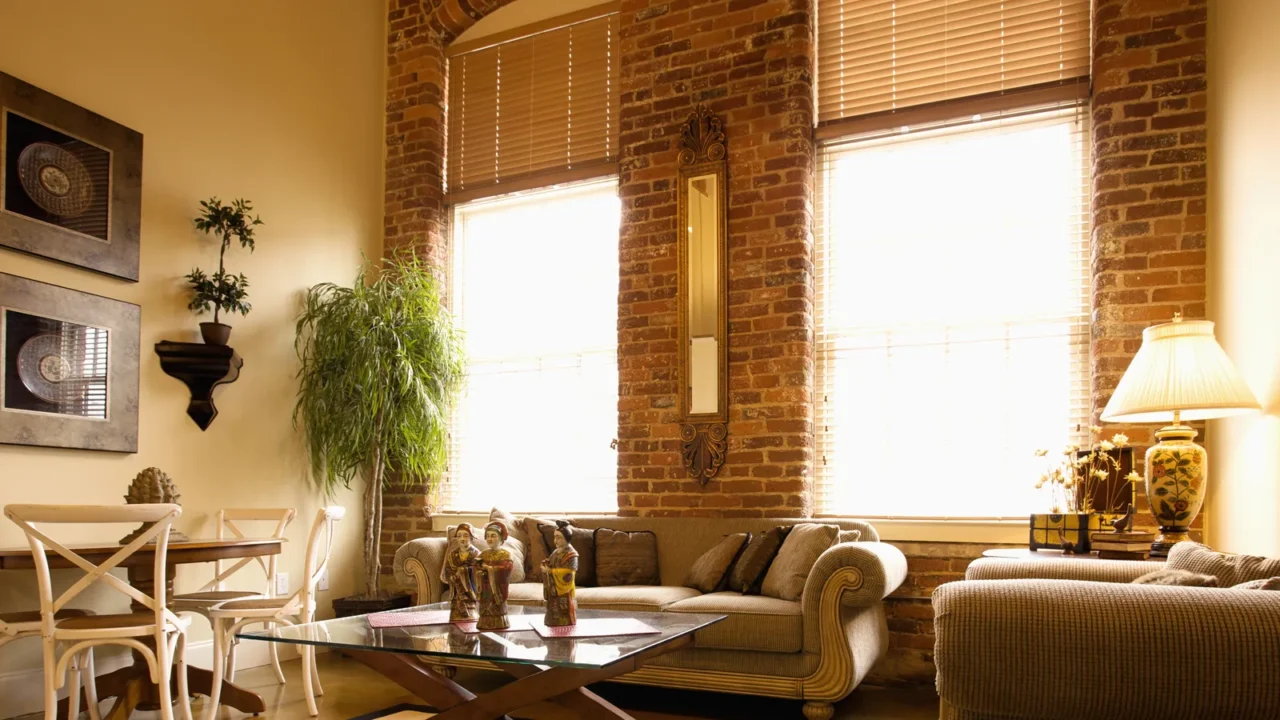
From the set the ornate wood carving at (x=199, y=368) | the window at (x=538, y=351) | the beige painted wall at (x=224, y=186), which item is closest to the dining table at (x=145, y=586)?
the beige painted wall at (x=224, y=186)

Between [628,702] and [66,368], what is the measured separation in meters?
3.05

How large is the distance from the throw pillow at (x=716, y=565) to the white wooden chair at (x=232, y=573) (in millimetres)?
2095

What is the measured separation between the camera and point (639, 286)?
564 cm

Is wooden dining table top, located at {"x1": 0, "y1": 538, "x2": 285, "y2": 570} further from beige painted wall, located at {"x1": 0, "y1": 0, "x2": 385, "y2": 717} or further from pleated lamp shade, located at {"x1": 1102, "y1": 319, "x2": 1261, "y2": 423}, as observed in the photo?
pleated lamp shade, located at {"x1": 1102, "y1": 319, "x2": 1261, "y2": 423}

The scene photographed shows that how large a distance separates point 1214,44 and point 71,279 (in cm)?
536

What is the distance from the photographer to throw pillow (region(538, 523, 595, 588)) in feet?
16.3

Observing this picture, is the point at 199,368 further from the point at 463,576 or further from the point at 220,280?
the point at 463,576

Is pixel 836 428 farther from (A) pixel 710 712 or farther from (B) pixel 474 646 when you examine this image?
(B) pixel 474 646

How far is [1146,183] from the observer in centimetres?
445

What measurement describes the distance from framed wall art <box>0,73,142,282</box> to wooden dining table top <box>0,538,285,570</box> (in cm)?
141

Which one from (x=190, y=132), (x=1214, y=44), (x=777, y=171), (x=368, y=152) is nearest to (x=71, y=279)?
(x=190, y=132)

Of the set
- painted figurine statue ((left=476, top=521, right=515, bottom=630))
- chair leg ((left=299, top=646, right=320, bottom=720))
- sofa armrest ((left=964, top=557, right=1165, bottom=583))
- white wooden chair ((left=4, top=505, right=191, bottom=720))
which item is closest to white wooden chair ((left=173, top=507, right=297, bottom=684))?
chair leg ((left=299, top=646, right=320, bottom=720))

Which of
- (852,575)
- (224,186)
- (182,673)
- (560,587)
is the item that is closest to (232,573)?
(182,673)

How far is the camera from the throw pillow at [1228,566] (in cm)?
237
